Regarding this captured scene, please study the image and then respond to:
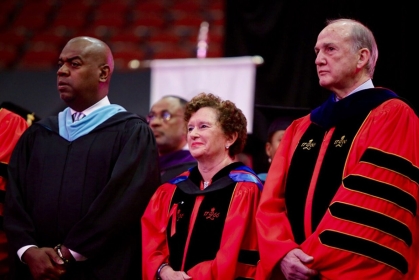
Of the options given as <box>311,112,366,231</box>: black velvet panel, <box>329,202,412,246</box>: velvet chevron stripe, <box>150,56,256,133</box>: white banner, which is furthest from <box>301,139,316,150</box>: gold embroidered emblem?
<box>150,56,256,133</box>: white banner

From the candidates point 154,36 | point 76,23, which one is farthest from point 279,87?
point 76,23

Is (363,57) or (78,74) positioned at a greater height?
(363,57)

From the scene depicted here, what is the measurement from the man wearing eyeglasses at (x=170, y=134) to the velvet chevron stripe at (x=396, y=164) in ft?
5.94

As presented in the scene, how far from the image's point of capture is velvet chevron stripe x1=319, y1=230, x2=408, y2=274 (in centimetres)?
285

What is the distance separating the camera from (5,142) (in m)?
3.95

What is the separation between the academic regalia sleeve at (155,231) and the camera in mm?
3428

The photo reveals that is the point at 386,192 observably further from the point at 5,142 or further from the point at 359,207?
the point at 5,142

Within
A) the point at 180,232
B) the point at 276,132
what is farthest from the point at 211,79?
the point at 180,232

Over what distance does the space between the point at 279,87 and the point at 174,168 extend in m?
1.19

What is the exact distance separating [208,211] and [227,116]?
514 mm

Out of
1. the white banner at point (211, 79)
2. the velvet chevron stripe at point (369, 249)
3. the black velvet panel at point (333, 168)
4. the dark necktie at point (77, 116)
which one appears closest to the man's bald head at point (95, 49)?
the dark necktie at point (77, 116)

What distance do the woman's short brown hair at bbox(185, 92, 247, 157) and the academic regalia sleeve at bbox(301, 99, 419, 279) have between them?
0.79 meters

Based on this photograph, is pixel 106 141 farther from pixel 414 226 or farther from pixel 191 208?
pixel 414 226

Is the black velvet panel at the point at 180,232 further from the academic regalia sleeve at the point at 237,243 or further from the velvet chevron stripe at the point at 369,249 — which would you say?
the velvet chevron stripe at the point at 369,249
